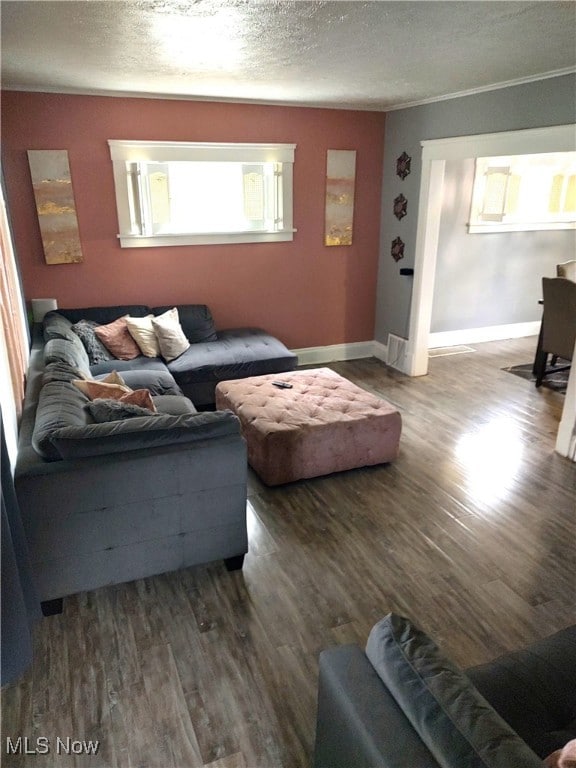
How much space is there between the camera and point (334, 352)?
5.76 m

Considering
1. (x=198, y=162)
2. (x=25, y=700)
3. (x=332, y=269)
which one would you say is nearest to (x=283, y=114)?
(x=198, y=162)

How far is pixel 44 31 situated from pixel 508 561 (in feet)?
11.2

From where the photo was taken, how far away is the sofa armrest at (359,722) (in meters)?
1.09

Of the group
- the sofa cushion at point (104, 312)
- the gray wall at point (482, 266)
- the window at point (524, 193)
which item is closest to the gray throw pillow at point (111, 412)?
the sofa cushion at point (104, 312)

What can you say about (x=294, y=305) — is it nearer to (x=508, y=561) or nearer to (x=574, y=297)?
(x=574, y=297)

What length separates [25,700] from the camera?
6.41 ft

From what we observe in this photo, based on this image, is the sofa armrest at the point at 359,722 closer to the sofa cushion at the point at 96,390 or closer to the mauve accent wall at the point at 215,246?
the sofa cushion at the point at 96,390

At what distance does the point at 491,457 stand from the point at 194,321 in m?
2.76

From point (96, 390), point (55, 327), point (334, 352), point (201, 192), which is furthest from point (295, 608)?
point (201, 192)

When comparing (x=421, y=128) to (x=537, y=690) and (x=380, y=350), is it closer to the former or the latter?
(x=380, y=350)

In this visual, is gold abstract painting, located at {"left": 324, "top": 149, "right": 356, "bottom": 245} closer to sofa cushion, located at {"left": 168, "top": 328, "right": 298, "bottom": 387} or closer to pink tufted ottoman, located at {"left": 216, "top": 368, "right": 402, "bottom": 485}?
sofa cushion, located at {"left": 168, "top": 328, "right": 298, "bottom": 387}

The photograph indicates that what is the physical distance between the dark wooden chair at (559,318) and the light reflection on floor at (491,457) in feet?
3.33

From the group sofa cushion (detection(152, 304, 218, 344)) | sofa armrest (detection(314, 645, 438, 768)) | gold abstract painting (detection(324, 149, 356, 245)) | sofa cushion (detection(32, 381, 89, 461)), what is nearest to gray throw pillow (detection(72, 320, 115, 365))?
sofa cushion (detection(152, 304, 218, 344))

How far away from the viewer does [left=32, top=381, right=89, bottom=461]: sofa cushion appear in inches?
87.1
